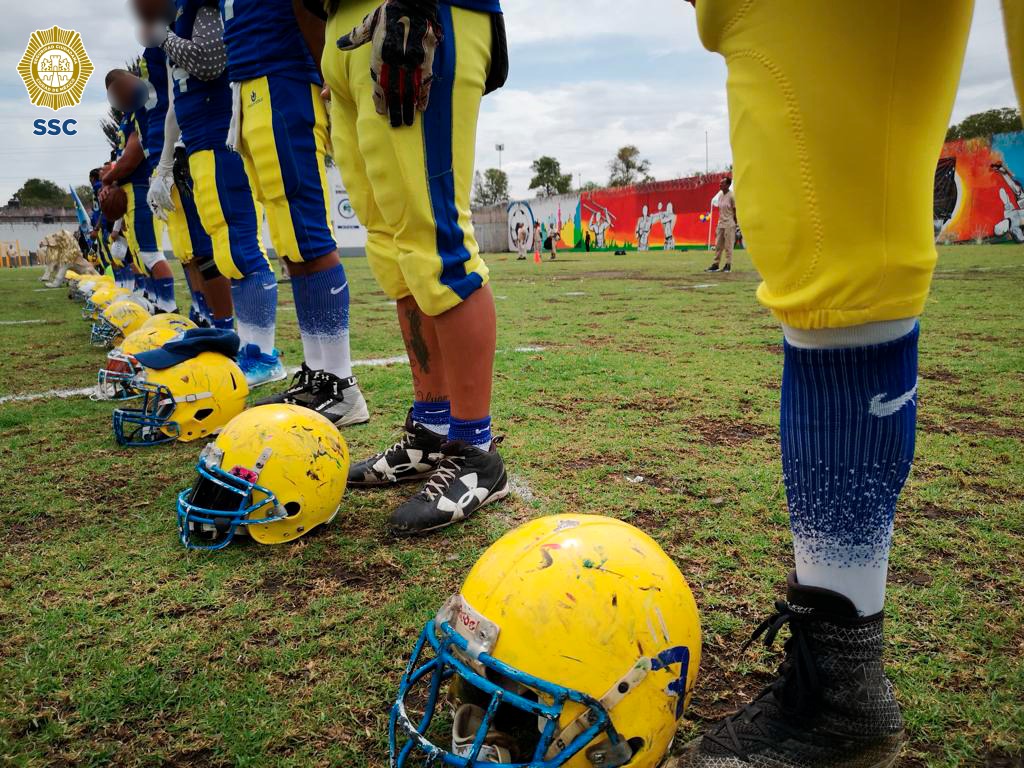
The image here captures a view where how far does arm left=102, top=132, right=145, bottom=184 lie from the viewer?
7125 millimetres

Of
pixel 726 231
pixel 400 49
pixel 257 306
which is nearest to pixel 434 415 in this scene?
pixel 400 49

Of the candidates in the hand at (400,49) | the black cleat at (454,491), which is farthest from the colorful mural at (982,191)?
the hand at (400,49)

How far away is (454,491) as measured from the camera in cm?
214

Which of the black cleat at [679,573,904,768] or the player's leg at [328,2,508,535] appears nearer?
the black cleat at [679,573,904,768]

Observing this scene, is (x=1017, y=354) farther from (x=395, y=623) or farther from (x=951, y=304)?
(x=395, y=623)

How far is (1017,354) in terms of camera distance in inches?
168

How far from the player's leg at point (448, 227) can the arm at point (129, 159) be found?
19.9ft

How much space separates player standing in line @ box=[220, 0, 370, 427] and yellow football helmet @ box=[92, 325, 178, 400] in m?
0.79

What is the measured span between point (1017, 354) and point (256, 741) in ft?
16.0

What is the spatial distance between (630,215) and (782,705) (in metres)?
32.0

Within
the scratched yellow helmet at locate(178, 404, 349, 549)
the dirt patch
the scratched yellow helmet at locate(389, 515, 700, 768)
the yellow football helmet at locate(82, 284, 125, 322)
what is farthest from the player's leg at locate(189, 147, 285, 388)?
the yellow football helmet at locate(82, 284, 125, 322)

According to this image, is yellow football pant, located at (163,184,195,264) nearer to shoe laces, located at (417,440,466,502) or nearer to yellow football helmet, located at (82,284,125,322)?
yellow football helmet, located at (82,284,125,322)

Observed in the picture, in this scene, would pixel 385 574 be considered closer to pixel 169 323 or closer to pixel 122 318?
pixel 169 323

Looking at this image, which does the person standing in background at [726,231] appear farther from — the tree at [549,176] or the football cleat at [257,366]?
the tree at [549,176]
